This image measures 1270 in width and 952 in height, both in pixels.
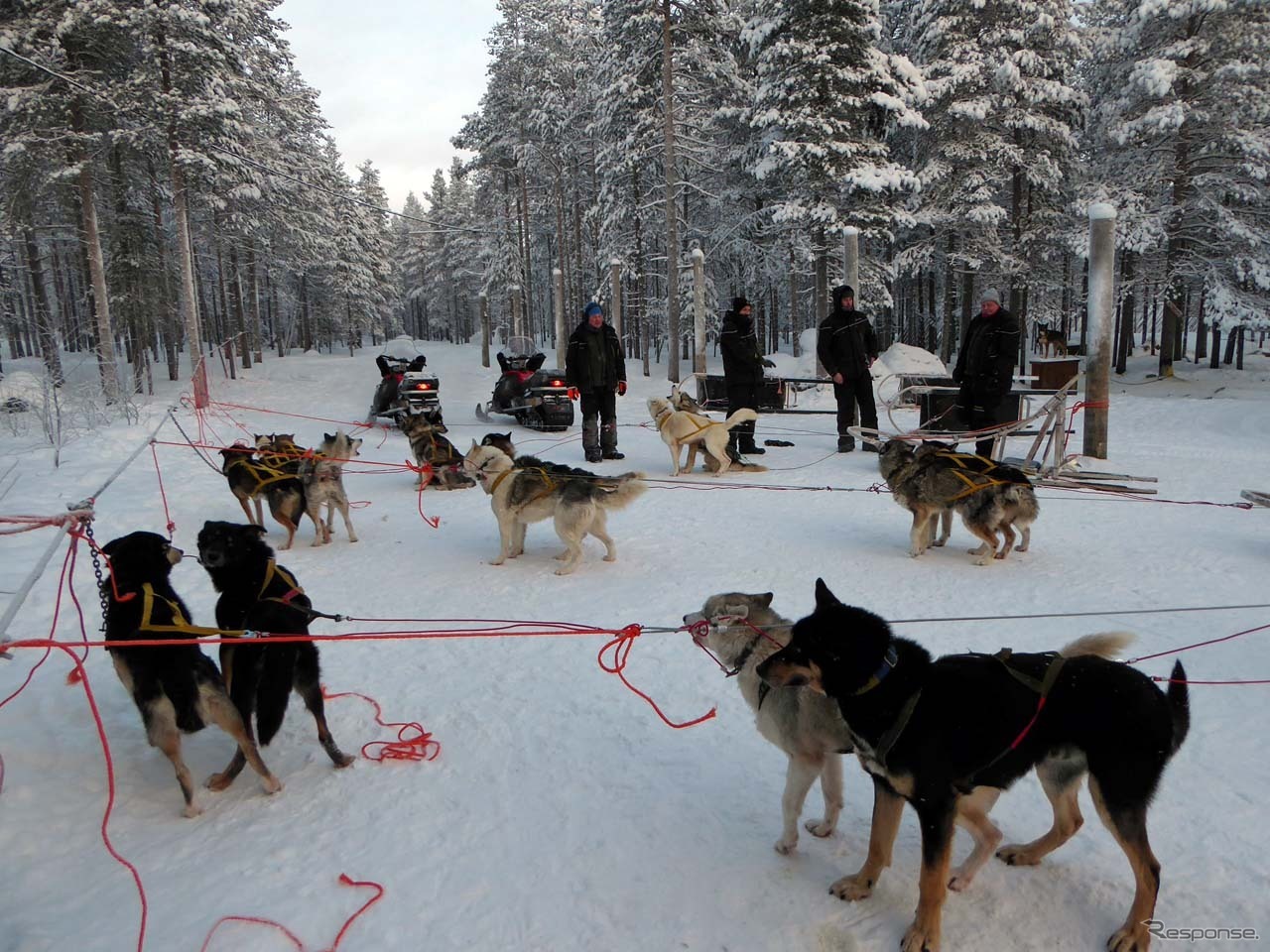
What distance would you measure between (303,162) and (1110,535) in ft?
81.2

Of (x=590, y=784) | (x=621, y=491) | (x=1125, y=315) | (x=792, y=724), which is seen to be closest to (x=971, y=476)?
(x=621, y=491)

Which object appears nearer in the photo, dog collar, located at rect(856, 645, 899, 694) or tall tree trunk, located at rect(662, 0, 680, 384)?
dog collar, located at rect(856, 645, 899, 694)

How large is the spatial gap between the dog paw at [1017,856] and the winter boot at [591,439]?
27.8 ft

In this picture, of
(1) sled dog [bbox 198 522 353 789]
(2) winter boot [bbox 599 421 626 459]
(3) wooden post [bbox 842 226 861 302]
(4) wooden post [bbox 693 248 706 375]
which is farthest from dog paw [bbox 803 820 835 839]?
(4) wooden post [bbox 693 248 706 375]

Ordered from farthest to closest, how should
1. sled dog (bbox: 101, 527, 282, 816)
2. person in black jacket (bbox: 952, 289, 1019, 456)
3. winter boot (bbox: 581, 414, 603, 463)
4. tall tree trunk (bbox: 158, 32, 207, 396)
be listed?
tall tree trunk (bbox: 158, 32, 207, 396), winter boot (bbox: 581, 414, 603, 463), person in black jacket (bbox: 952, 289, 1019, 456), sled dog (bbox: 101, 527, 282, 816)

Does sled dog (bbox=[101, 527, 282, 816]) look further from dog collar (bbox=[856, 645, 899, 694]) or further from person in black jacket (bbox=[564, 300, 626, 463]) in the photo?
person in black jacket (bbox=[564, 300, 626, 463])

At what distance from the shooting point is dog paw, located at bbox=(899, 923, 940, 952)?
2184mm

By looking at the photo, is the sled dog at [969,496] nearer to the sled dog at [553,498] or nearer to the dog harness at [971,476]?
the dog harness at [971,476]

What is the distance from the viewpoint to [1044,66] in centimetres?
2034

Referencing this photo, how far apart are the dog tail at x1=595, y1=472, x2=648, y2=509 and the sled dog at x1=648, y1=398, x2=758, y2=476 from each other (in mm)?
3669

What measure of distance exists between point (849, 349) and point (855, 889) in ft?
28.1

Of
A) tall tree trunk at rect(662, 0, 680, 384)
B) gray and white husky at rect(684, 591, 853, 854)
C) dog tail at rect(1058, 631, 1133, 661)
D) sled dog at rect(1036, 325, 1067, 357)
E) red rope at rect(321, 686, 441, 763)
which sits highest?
tall tree trunk at rect(662, 0, 680, 384)

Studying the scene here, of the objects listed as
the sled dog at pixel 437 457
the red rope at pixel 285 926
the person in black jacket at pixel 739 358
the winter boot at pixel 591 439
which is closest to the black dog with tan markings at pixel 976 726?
the red rope at pixel 285 926

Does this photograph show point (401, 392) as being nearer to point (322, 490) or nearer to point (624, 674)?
point (322, 490)
